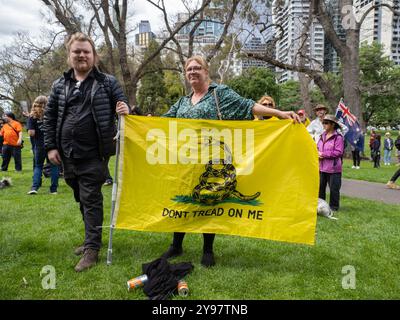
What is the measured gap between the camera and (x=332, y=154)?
23.2 feet

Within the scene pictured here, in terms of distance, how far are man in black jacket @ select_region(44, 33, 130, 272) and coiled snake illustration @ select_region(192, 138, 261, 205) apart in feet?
3.34

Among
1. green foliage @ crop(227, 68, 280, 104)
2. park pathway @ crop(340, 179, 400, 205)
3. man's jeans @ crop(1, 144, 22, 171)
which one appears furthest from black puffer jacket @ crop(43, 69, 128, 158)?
green foliage @ crop(227, 68, 280, 104)

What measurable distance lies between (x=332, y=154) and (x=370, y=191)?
12.3ft

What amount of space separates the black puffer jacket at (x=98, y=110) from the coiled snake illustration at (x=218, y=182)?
103 centimetres

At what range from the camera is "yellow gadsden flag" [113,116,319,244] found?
385 cm

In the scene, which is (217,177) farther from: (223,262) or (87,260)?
(87,260)

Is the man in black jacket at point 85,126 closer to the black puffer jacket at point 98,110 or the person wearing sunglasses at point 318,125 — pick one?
the black puffer jacket at point 98,110

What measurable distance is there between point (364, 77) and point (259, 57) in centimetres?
3687

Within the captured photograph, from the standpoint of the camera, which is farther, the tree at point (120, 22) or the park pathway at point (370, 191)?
the tree at point (120, 22)

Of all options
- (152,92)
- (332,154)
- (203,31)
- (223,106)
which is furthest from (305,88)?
(152,92)

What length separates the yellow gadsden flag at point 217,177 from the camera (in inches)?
151

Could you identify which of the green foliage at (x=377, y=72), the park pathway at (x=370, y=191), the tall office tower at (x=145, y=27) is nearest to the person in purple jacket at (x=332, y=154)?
the park pathway at (x=370, y=191)
